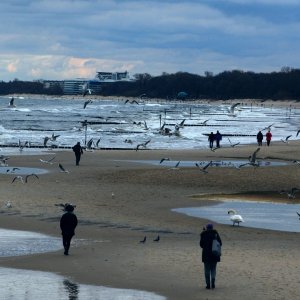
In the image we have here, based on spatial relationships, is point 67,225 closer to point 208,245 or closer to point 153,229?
point 208,245

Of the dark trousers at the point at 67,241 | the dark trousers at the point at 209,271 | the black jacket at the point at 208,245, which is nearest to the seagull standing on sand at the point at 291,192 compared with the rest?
the dark trousers at the point at 67,241

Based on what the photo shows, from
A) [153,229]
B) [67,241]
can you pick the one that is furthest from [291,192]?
[67,241]

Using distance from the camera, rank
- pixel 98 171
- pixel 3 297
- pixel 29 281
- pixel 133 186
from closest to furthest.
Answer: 1. pixel 3 297
2. pixel 29 281
3. pixel 133 186
4. pixel 98 171

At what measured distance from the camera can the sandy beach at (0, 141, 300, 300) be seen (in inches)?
509

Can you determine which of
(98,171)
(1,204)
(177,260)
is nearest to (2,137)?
(98,171)

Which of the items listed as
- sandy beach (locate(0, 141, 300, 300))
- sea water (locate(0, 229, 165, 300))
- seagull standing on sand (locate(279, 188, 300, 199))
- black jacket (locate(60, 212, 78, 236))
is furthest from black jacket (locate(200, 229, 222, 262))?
seagull standing on sand (locate(279, 188, 300, 199))

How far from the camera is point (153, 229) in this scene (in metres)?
18.5

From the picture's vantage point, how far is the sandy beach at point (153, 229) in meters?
12.9

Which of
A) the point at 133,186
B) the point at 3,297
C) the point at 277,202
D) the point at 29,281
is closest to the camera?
the point at 3,297

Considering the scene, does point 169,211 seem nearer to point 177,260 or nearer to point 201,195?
point 201,195

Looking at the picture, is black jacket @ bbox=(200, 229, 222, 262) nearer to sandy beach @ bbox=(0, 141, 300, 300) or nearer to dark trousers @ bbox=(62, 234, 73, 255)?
sandy beach @ bbox=(0, 141, 300, 300)

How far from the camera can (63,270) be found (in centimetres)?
1367

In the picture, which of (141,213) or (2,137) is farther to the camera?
(2,137)

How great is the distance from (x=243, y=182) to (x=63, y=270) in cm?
1375
